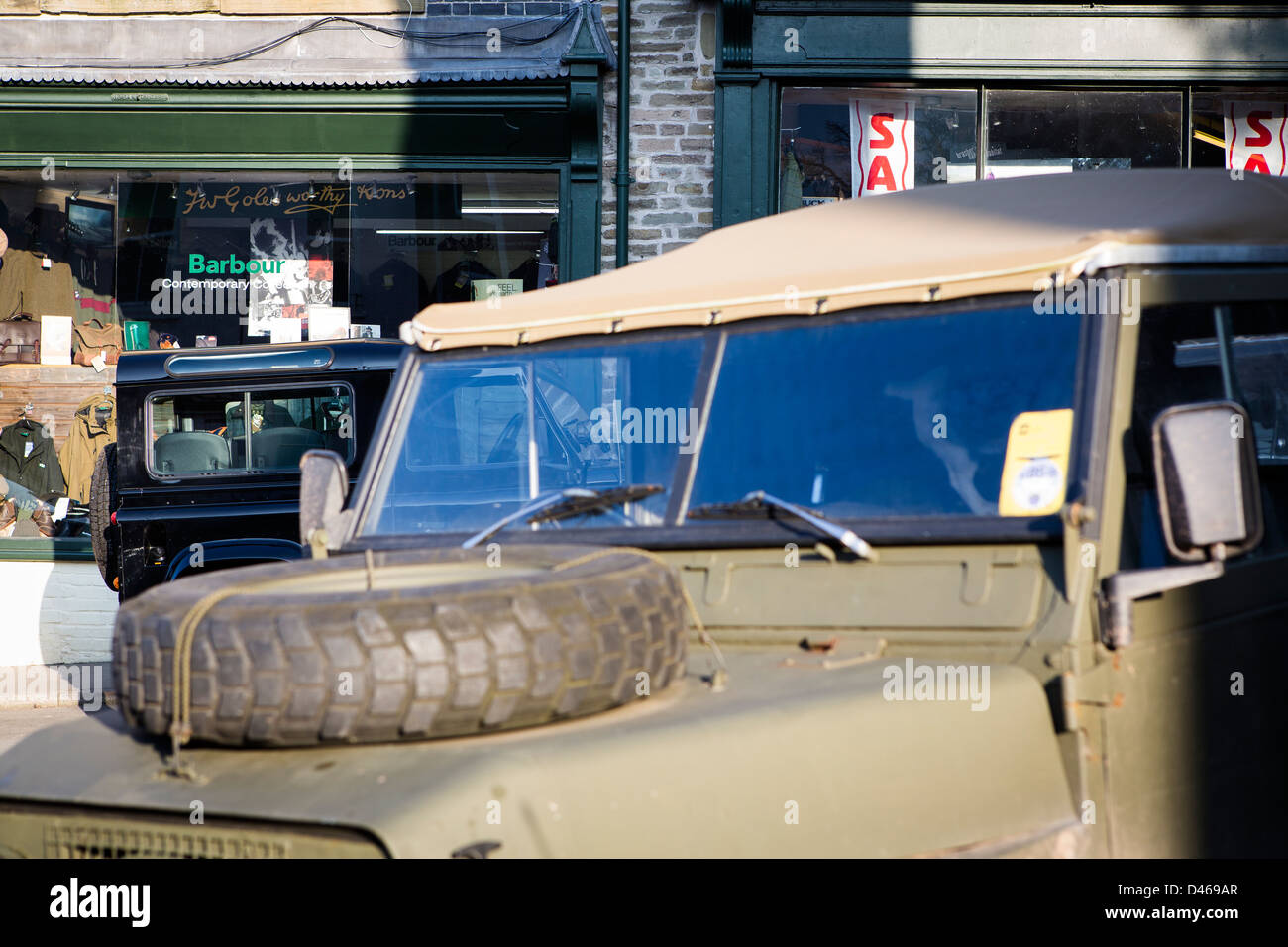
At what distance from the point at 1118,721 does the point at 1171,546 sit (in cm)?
33

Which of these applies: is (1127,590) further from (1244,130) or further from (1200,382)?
(1244,130)

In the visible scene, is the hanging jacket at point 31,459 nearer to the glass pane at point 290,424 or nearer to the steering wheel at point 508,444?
the glass pane at point 290,424

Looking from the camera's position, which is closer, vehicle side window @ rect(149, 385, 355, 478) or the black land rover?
the black land rover

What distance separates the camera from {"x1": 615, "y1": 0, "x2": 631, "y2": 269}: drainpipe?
8.82 meters

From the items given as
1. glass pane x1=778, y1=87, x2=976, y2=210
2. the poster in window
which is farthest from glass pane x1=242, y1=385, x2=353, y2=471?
glass pane x1=778, y1=87, x2=976, y2=210

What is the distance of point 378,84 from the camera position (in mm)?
9141

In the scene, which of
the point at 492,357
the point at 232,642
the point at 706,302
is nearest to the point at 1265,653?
the point at 706,302

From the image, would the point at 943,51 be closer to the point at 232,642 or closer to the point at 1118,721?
the point at 1118,721

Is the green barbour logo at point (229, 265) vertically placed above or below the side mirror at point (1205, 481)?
above

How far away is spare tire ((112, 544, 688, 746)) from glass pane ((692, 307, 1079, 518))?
0.63 m

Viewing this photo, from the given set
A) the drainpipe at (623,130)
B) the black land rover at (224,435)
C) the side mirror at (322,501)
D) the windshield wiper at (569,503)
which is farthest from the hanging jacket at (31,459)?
the windshield wiper at (569,503)

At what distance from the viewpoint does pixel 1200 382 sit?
2801 mm

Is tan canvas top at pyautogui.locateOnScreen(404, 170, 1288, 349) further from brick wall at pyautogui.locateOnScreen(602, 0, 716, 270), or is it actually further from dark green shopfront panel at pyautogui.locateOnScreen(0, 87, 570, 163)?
dark green shopfront panel at pyautogui.locateOnScreen(0, 87, 570, 163)

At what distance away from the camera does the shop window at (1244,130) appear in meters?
8.97
